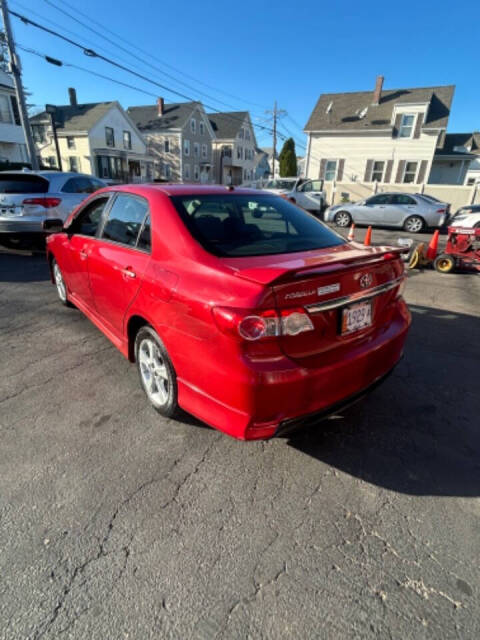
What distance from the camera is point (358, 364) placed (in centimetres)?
211

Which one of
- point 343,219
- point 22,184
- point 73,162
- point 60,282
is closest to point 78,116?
point 73,162

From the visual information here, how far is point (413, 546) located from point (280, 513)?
683mm

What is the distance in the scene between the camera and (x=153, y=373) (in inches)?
103

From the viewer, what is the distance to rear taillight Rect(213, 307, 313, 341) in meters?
1.72

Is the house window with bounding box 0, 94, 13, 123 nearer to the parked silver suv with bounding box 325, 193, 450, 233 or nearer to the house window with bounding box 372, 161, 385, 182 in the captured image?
the parked silver suv with bounding box 325, 193, 450, 233

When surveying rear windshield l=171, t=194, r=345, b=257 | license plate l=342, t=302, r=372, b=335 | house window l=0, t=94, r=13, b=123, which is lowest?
license plate l=342, t=302, r=372, b=335

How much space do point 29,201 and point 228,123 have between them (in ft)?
149

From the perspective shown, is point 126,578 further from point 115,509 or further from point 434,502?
point 434,502

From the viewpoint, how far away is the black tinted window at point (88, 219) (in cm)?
354

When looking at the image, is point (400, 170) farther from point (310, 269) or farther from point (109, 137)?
point (109, 137)

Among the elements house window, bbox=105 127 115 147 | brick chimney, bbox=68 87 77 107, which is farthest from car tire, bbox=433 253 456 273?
brick chimney, bbox=68 87 77 107

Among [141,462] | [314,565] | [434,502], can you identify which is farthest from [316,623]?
[141,462]

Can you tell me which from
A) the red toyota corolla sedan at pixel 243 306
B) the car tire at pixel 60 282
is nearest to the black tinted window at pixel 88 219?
the red toyota corolla sedan at pixel 243 306

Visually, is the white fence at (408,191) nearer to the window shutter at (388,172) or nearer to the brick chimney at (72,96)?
the window shutter at (388,172)
